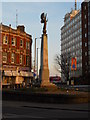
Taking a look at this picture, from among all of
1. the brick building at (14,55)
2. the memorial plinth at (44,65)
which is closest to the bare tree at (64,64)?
the brick building at (14,55)

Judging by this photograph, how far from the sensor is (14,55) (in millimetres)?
51500

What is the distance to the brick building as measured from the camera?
49.3 meters

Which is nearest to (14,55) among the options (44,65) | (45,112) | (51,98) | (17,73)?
(17,73)

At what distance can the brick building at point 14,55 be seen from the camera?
4932 centimetres

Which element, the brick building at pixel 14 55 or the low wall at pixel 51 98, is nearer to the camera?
the low wall at pixel 51 98

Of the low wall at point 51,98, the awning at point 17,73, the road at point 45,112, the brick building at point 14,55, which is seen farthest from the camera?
the brick building at point 14,55

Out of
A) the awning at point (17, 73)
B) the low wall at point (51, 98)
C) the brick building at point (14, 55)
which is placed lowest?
the low wall at point (51, 98)

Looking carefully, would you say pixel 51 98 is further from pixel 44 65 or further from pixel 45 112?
pixel 45 112

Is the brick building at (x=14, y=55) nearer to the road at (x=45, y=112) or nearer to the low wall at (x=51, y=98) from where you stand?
the low wall at (x=51, y=98)

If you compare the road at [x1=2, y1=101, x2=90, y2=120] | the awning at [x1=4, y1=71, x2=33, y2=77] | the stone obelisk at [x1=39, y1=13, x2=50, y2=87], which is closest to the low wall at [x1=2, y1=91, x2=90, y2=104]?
the road at [x1=2, y1=101, x2=90, y2=120]

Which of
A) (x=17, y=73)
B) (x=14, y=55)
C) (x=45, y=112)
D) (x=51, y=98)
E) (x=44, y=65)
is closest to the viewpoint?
(x=45, y=112)

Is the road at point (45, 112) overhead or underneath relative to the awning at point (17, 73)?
underneath

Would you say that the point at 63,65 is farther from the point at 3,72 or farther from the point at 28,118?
the point at 28,118

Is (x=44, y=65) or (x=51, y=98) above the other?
(x=44, y=65)
